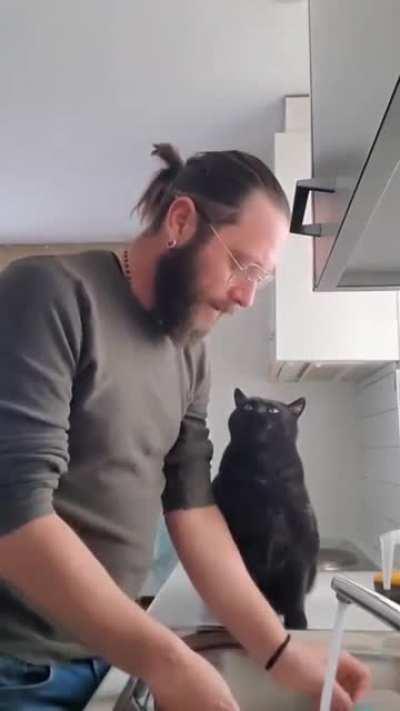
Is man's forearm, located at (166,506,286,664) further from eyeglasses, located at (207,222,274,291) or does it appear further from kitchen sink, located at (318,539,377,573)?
kitchen sink, located at (318,539,377,573)

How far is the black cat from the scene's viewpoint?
138 centimetres

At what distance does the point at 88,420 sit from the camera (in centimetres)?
79

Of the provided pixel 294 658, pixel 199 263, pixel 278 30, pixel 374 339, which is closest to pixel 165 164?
pixel 199 263

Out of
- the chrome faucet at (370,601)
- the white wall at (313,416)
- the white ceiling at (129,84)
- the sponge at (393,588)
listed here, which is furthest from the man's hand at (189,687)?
the white wall at (313,416)

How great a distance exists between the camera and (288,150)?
6.64ft

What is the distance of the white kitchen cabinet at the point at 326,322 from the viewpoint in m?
1.87

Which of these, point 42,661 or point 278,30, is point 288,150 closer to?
point 278,30

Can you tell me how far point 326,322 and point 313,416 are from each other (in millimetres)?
943

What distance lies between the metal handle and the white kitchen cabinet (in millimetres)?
1001

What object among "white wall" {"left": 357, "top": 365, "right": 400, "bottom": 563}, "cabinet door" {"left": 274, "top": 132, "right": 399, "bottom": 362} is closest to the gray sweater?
"cabinet door" {"left": 274, "top": 132, "right": 399, "bottom": 362}

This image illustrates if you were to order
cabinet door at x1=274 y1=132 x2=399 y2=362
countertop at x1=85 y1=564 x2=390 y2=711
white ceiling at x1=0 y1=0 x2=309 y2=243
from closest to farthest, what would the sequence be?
countertop at x1=85 y1=564 x2=390 y2=711, white ceiling at x1=0 y1=0 x2=309 y2=243, cabinet door at x1=274 y1=132 x2=399 y2=362

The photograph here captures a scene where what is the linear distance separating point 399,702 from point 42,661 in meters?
0.46

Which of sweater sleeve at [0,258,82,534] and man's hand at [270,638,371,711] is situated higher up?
sweater sleeve at [0,258,82,534]

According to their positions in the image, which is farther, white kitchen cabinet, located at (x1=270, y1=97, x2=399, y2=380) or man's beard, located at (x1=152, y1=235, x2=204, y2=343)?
white kitchen cabinet, located at (x1=270, y1=97, x2=399, y2=380)
